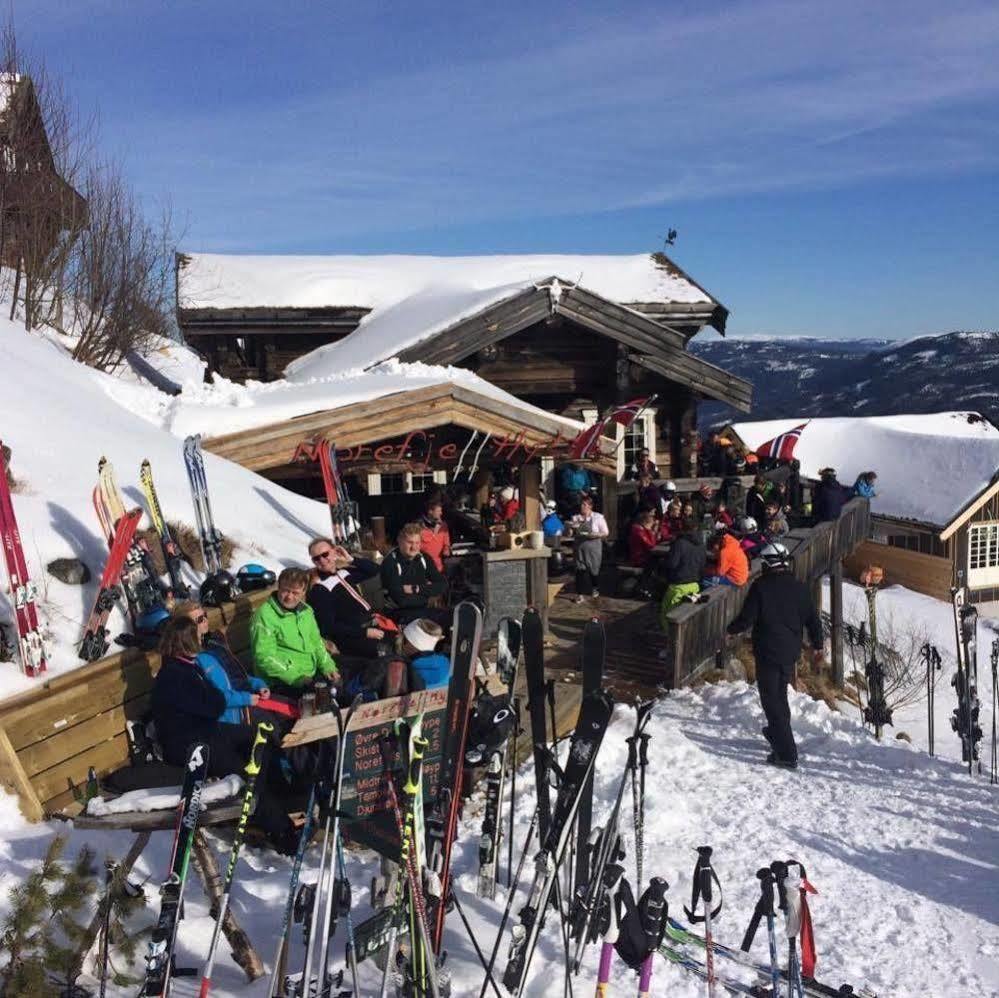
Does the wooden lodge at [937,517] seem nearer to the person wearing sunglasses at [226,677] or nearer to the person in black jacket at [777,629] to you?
the person in black jacket at [777,629]

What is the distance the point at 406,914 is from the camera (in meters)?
4.20

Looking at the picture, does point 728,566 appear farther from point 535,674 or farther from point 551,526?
point 535,674

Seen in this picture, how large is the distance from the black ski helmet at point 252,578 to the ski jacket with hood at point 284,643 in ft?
6.23

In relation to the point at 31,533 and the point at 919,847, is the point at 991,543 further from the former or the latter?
the point at 31,533

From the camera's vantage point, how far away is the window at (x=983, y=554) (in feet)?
122

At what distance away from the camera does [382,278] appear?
69.9 ft

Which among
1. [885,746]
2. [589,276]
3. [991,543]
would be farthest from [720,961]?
[991,543]

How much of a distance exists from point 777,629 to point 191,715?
4669 mm

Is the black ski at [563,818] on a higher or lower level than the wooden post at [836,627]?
higher

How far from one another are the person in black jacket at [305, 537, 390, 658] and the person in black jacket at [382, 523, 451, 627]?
0.66 metres

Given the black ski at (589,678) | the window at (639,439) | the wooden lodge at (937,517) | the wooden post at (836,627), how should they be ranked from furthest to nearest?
the wooden lodge at (937,517), the window at (639,439), the wooden post at (836,627), the black ski at (589,678)

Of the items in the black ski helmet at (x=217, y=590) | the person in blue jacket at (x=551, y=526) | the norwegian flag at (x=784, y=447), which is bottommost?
the person in blue jacket at (x=551, y=526)

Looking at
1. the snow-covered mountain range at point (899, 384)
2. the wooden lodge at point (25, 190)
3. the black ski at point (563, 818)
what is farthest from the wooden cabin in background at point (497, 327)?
the snow-covered mountain range at point (899, 384)

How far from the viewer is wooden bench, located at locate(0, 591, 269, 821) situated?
4.91 meters
